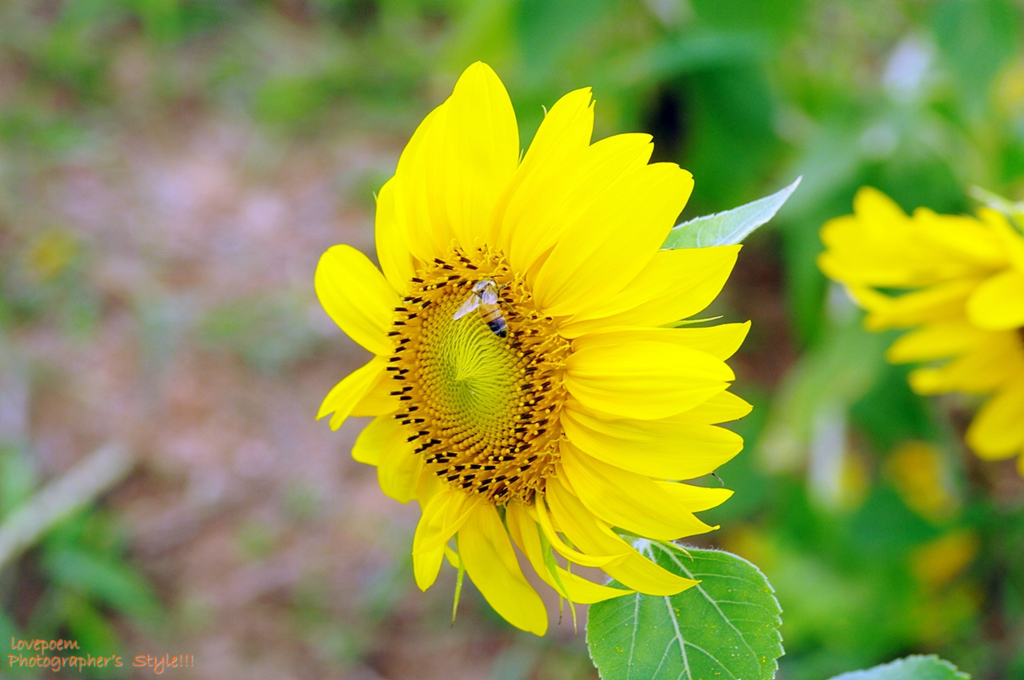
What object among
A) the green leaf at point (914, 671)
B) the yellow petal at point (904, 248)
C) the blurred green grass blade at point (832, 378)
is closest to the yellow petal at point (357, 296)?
the green leaf at point (914, 671)

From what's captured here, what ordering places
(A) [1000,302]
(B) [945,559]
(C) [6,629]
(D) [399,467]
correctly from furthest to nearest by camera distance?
(B) [945,559]
(C) [6,629]
(A) [1000,302]
(D) [399,467]

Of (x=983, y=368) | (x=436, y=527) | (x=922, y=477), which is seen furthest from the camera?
(x=922, y=477)

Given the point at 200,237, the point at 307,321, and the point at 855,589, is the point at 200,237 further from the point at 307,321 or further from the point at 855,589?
the point at 855,589

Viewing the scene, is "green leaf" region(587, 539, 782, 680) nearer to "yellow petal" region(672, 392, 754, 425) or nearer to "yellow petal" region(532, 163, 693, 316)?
"yellow petal" region(672, 392, 754, 425)

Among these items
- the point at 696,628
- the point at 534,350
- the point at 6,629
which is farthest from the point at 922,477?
the point at 6,629

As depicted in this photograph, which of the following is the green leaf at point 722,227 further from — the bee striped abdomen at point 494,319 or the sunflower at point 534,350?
the bee striped abdomen at point 494,319

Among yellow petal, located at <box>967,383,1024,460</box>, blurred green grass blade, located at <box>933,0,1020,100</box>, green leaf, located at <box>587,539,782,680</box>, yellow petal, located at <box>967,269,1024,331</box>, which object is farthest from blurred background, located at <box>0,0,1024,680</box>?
green leaf, located at <box>587,539,782,680</box>

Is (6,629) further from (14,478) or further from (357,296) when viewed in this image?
(357,296)
